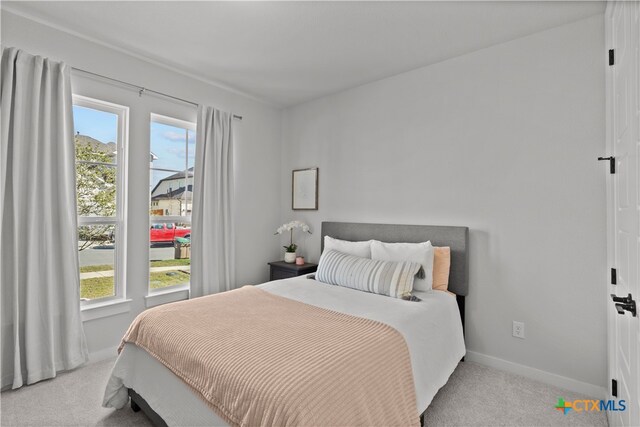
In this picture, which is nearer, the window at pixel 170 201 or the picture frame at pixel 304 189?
the window at pixel 170 201

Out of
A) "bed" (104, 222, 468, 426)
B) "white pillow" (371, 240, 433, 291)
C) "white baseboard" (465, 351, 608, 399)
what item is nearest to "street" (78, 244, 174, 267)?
"bed" (104, 222, 468, 426)

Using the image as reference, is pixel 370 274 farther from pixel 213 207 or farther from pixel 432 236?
pixel 213 207

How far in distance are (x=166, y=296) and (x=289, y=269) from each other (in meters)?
1.26

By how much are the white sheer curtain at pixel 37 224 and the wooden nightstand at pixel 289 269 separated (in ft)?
6.07

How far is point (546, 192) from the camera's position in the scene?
2391 mm

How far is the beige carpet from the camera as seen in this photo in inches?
74.7

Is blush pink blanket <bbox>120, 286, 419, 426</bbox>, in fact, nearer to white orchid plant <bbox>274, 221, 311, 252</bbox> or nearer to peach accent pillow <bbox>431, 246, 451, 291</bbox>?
peach accent pillow <bbox>431, 246, 451, 291</bbox>

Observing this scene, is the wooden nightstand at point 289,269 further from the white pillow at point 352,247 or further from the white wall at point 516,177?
the white wall at point 516,177

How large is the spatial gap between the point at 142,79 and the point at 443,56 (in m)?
2.74

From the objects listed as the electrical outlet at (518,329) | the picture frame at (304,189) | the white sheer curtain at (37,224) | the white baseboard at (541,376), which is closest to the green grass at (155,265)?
the white sheer curtain at (37,224)

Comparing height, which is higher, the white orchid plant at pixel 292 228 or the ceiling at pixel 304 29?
the ceiling at pixel 304 29

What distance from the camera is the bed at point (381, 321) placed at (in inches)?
63.2

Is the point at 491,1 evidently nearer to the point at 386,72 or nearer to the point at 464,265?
the point at 386,72

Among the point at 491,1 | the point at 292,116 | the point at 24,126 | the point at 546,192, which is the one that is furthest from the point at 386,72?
the point at 24,126
